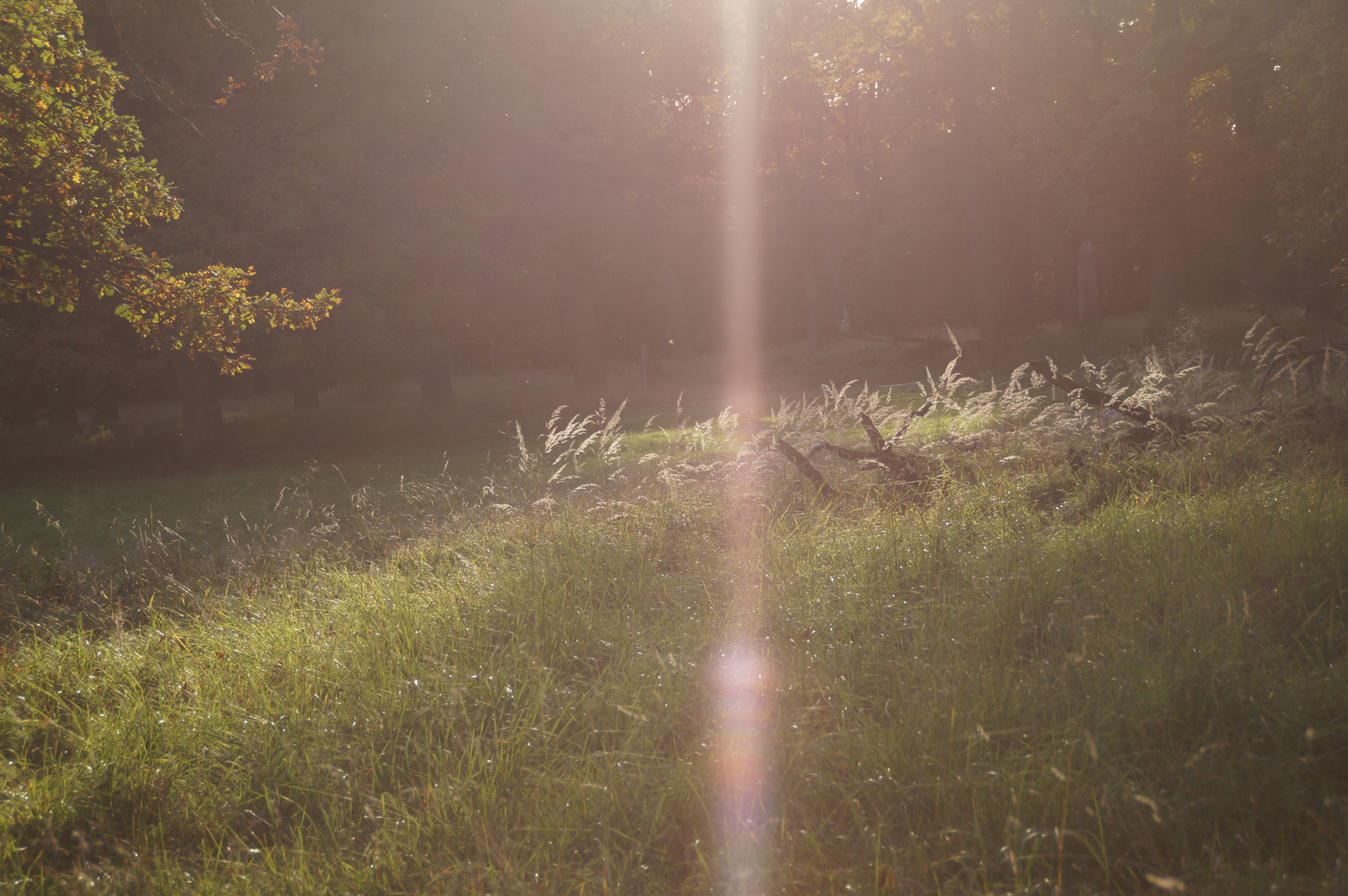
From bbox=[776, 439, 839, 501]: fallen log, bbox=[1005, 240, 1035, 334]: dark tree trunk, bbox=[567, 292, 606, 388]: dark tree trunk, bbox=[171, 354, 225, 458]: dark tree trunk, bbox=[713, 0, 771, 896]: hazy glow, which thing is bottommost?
bbox=[713, 0, 771, 896]: hazy glow

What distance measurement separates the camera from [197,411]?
17.3m

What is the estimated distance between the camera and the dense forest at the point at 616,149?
1530cm

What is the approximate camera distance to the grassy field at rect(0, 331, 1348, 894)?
7.64ft

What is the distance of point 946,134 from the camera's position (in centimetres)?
2477

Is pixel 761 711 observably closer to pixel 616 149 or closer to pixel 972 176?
pixel 972 176

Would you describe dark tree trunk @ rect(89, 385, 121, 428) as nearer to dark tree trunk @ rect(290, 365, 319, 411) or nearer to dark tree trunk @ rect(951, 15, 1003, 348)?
dark tree trunk @ rect(290, 365, 319, 411)

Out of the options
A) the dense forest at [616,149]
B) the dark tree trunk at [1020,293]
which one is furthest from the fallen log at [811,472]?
the dark tree trunk at [1020,293]

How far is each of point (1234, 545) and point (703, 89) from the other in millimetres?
21088

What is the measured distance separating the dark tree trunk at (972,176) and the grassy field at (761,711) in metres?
14.3

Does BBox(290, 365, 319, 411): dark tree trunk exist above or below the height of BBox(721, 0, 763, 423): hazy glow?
below

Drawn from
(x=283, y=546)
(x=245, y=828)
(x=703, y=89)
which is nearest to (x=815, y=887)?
(x=245, y=828)

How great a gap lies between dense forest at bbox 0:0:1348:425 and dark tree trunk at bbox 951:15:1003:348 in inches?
2.8

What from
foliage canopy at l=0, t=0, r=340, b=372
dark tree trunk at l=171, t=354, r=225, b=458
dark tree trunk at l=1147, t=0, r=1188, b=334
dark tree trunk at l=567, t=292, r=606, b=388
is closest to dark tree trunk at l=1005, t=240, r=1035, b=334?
dark tree trunk at l=1147, t=0, r=1188, b=334

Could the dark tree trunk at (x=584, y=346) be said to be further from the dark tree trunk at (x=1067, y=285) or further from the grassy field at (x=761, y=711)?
the grassy field at (x=761, y=711)
